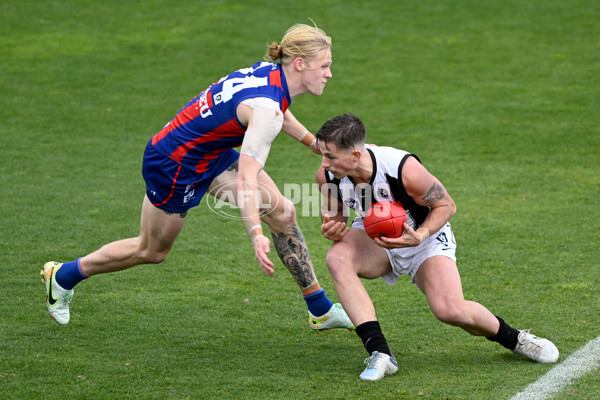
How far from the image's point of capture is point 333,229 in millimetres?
5020

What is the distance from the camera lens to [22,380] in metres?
4.83

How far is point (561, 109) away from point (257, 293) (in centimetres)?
728

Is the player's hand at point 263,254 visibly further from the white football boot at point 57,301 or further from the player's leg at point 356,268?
the white football boot at point 57,301

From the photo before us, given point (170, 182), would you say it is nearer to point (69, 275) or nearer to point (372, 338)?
point (69, 275)

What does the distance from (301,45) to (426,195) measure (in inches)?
46.8

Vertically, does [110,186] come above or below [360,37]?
below

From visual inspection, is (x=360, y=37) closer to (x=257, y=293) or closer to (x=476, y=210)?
(x=476, y=210)

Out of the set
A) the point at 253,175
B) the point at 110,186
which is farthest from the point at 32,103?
the point at 253,175

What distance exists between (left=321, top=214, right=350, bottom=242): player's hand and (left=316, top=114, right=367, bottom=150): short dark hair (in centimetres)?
50

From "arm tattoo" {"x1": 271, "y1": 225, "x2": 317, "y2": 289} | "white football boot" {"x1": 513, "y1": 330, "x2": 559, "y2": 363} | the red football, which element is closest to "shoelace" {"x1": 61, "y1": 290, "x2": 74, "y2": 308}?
"arm tattoo" {"x1": 271, "y1": 225, "x2": 317, "y2": 289}

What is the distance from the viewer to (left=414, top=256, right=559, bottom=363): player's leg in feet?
15.9

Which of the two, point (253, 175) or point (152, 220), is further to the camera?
point (152, 220)

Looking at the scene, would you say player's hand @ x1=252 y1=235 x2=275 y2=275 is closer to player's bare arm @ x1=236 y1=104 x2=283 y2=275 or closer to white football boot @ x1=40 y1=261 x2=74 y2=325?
player's bare arm @ x1=236 y1=104 x2=283 y2=275

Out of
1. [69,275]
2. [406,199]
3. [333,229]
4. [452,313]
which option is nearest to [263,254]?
[333,229]
